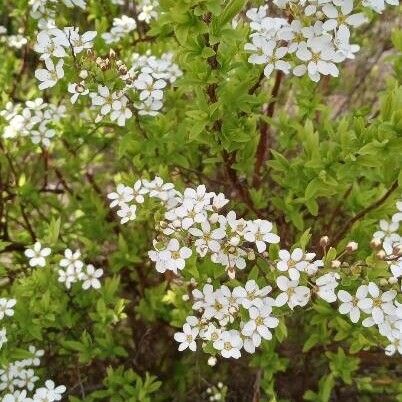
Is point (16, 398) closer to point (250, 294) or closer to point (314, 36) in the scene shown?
point (250, 294)

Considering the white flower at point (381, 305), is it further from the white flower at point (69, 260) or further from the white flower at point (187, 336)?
the white flower at point (69, 260)

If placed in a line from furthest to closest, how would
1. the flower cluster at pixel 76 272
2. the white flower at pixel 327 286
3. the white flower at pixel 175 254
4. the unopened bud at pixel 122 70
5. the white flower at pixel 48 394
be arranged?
the flower cluster at pixel 76 272
the white flower at pixel 48 394
the unopened bud at pixel 122 70
the white flower at pixel 175 254
the white flower at pixel 327 286

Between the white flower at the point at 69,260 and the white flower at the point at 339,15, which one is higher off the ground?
the white flower at the point at 339,15

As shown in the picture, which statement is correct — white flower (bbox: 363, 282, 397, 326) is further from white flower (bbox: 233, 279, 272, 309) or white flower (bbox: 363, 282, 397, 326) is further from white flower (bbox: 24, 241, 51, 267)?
white flower (bbox: 24, 241, 51, 267)

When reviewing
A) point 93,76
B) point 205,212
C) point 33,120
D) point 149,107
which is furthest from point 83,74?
point 33,120

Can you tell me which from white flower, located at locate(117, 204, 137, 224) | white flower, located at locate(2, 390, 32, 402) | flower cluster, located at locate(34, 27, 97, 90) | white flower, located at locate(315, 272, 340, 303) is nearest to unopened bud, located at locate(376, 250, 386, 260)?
white flower, located at locate(315, 272, 340, 303)

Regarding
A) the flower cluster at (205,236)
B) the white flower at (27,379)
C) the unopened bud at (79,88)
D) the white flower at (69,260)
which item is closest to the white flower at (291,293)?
the flower cluster at (205,236)

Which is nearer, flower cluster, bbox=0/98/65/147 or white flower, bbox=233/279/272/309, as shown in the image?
white flower, bbox=233/279/272/309
